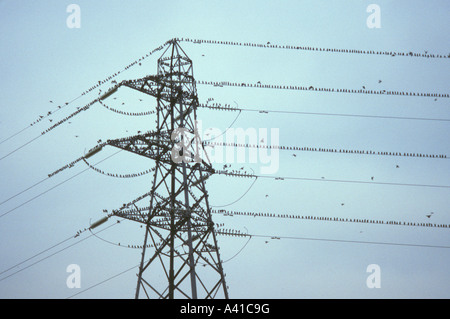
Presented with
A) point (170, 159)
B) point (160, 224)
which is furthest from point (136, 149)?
point (160, 224)

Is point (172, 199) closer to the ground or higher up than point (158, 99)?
closer to the ground

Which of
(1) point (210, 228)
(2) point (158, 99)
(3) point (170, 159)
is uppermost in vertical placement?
(2) point (158, 99)
